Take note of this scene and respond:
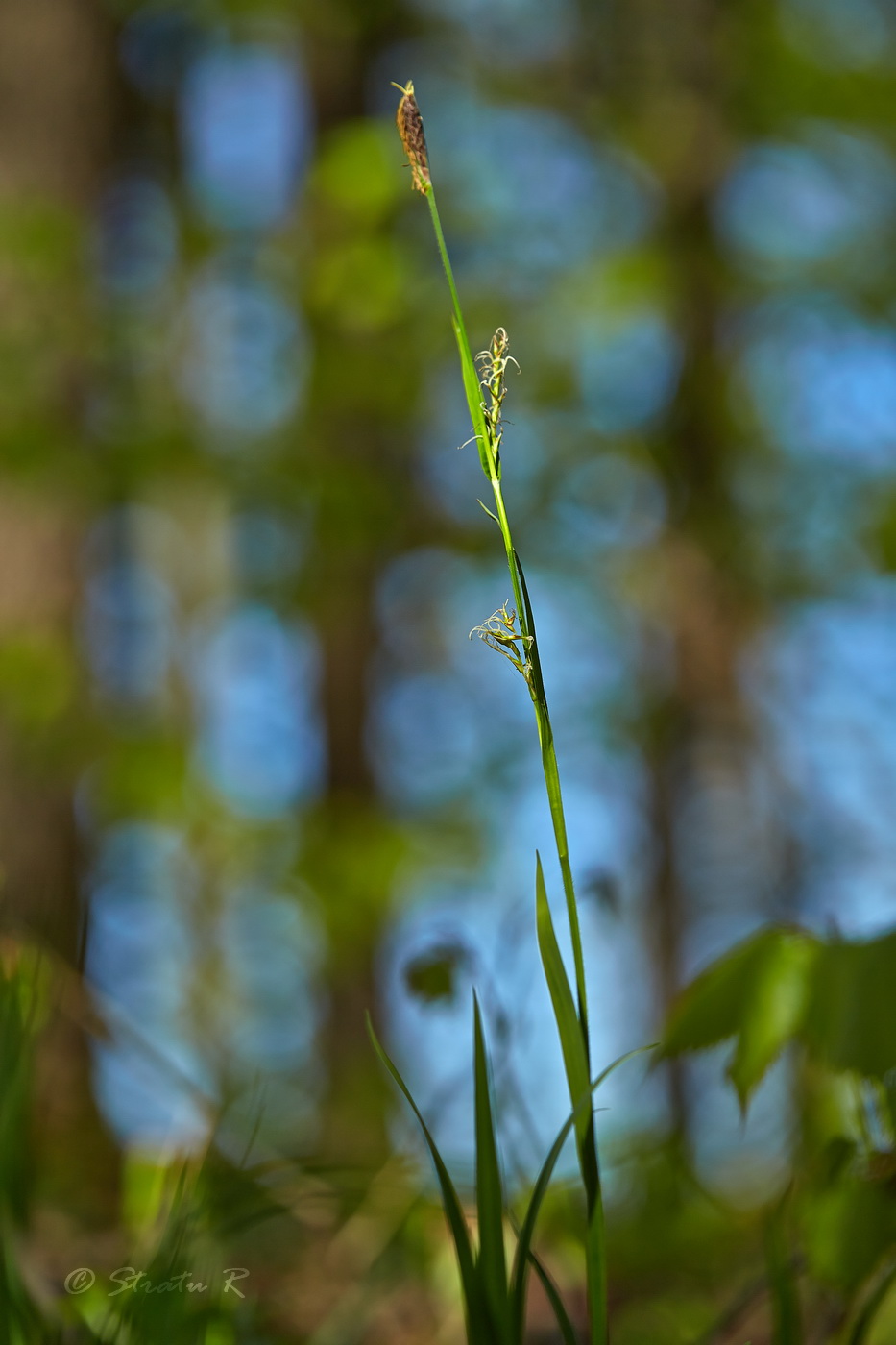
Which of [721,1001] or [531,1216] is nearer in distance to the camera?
[531,1216]

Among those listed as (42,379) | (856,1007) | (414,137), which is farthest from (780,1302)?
(42,379)

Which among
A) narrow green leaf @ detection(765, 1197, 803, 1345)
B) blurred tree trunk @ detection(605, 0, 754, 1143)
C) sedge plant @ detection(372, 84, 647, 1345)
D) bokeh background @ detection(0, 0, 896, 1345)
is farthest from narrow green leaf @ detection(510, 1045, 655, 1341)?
blurred tree trunk @ detection(605, 0, 754, 1143)

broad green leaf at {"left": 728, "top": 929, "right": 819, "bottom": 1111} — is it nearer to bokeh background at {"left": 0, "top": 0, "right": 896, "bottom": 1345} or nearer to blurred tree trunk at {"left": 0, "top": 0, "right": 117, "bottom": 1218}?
bokeh background at {"left": 0, "top": 0, "right": 896, "bottom": 1345}

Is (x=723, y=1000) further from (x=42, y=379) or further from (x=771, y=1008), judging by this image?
(x=42, y=379)

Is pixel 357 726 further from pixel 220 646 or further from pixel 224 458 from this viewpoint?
pixel 220 646

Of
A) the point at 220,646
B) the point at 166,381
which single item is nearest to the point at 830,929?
the point at 166,381

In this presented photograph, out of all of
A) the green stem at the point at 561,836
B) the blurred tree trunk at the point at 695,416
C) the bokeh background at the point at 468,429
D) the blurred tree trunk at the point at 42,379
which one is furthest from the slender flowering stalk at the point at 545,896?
the blurred tree trunk at the point at 695,416

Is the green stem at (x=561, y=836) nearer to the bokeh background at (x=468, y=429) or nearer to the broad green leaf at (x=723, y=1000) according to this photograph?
the broad green leaf at (x=723, y=1000)
